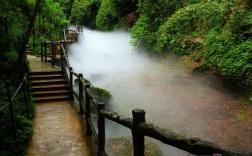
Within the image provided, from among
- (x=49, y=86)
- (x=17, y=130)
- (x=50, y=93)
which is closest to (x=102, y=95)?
(x=50, y=93)

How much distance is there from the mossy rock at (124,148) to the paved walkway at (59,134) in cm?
98

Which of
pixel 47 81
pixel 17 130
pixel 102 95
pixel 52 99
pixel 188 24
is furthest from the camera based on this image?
pixel 188 24

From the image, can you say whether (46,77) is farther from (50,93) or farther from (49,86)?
(50,93)

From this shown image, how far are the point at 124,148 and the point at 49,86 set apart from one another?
263 inches

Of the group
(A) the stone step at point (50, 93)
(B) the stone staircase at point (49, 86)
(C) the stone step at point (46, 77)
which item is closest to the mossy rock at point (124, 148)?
(B) the stone staircase at point (49, 86)

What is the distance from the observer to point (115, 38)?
33469mm

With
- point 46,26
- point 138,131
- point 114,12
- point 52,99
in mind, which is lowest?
point 52,99

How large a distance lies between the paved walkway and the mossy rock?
3.23 ft

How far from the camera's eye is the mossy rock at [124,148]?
28.1 feet

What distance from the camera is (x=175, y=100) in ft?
44.0

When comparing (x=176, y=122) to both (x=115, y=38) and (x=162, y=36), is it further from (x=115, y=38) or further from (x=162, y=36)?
(x=115, y=38)


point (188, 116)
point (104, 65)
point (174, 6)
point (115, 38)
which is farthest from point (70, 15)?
point (188, 116)

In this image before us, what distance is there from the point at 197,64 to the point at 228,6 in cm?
342

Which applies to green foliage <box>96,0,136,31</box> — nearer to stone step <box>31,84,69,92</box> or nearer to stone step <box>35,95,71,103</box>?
stone step <box>31,84,69,92</box>
